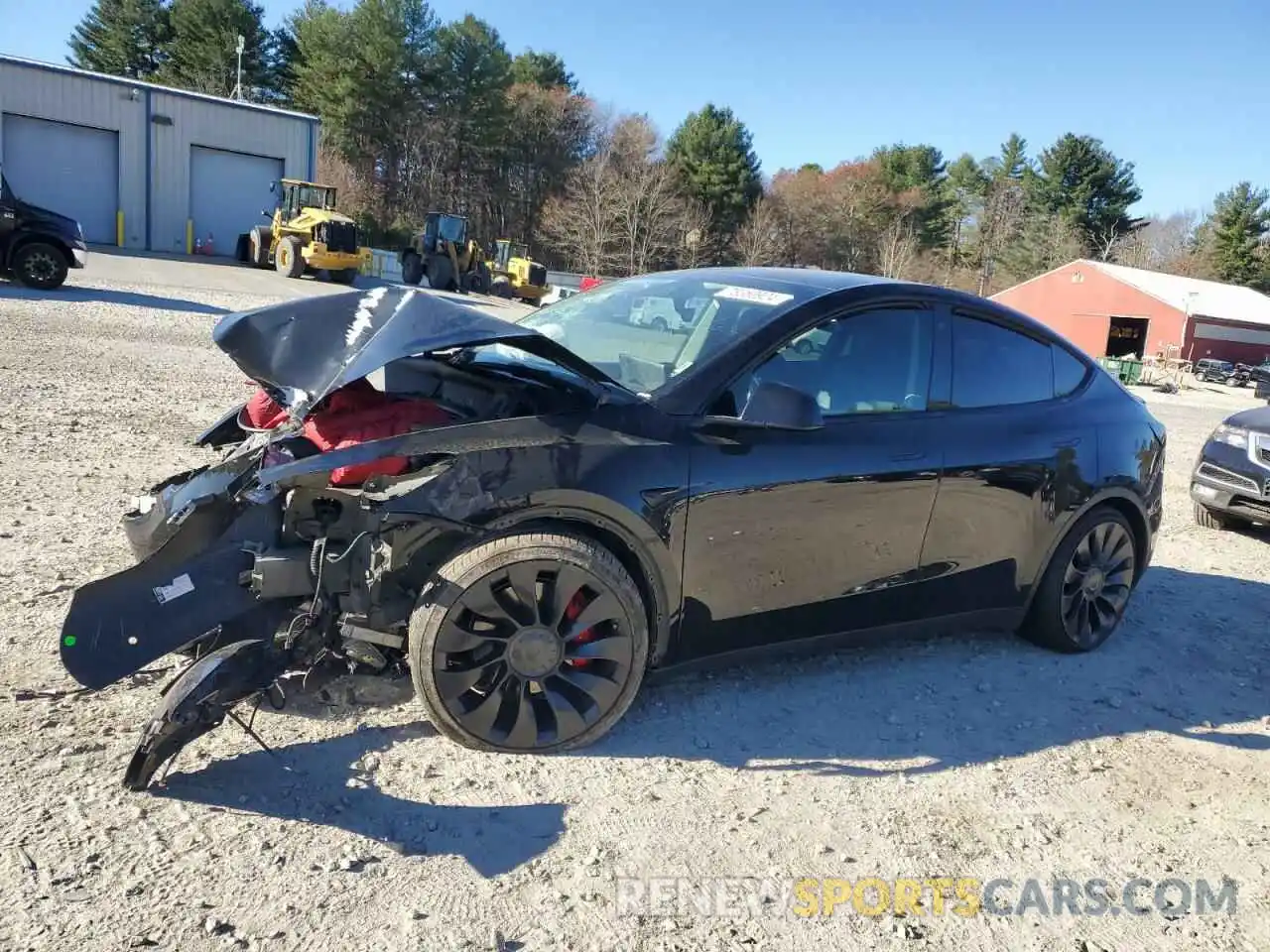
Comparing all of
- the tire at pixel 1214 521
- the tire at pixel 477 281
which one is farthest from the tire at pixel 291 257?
the tire at pixel 1214 521

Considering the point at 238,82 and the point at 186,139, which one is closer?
the point at 186,139

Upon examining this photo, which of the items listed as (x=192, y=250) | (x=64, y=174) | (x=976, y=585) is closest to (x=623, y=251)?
(x=192, y=250)

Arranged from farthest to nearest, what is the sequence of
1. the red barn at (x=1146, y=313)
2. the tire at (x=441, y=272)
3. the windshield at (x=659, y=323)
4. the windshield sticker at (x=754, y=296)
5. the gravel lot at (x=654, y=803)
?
the red barn at (x=1146, y=313)
the tire at (x=441, y=272)
the windshield sticker at (x=754, y=296)
the windshield at (x=659, y=323)
the gravel lot at (x=654, y=803)

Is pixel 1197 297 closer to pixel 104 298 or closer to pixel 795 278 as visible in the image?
pixel 104 298

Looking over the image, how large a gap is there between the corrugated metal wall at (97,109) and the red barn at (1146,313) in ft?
114

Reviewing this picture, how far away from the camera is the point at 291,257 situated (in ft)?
92.6

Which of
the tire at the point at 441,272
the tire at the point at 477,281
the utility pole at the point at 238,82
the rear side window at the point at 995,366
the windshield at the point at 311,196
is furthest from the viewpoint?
the utility pole at the point at 238,82

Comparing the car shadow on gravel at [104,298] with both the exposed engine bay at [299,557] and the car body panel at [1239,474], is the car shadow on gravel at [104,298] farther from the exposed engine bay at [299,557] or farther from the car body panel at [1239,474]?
the car body panel at [1239,474]

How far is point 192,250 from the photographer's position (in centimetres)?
3522

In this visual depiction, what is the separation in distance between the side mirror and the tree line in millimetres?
47228

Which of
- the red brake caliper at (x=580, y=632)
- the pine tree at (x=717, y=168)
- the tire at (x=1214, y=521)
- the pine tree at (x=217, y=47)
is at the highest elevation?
the pine tree at (x=217, y=47)

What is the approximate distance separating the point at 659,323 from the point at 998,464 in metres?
1.54

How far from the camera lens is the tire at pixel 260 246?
99.4 feet

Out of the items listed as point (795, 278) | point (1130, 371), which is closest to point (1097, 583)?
point (795, 278)
